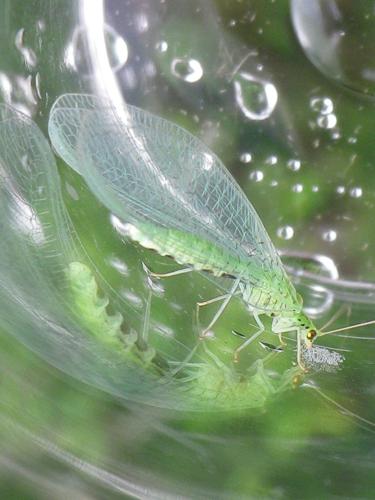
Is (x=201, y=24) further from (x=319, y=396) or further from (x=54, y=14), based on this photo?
(x=319, y=396)

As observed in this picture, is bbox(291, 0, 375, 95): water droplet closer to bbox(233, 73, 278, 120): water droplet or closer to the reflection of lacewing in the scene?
bbox(233, 73, 278, 120): water droplet

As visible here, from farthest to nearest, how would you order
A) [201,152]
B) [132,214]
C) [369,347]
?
[369,347], [201,152], [132,214]

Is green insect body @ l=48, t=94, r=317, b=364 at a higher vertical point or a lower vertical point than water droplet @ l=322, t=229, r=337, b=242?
lower

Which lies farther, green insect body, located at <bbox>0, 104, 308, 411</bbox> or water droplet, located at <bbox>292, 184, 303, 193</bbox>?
water droplet, located at <bbox>292, 184, 303, 193</bbox>

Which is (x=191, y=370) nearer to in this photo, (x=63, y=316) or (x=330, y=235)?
(x=63, y=316)

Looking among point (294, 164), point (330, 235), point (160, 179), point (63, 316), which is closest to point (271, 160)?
point (294, 164)

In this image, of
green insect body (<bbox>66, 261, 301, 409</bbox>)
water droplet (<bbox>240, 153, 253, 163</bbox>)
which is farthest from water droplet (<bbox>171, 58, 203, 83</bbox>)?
green insect body (<bbox>66, 261, 301, 409</bbox>)

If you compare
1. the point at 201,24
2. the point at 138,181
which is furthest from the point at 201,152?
the point at 201,24
